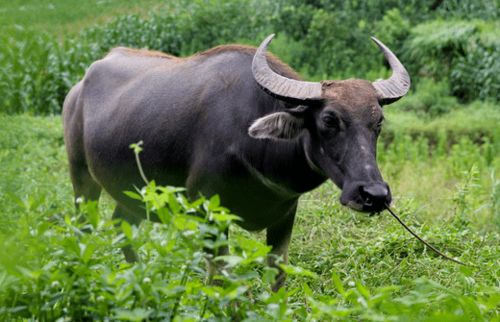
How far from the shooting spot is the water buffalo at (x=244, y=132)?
364 centimetres

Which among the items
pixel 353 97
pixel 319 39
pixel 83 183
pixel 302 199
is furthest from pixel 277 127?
pixel 319 39

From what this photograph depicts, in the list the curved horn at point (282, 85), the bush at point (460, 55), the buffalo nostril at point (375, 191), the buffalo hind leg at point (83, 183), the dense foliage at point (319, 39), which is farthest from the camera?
the dense foliage at point (319, 39)

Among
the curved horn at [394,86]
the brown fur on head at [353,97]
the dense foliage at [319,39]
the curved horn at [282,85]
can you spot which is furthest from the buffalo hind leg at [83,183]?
the dense foliage at [319,39]

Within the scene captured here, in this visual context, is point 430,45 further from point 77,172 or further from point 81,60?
point 77,172

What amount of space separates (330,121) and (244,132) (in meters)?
0.52

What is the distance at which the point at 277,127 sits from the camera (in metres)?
3.78

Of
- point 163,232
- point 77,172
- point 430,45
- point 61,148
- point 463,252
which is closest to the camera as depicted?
point 163,232

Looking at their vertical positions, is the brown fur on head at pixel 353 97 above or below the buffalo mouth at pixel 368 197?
above

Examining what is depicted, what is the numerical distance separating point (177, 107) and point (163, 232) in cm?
205

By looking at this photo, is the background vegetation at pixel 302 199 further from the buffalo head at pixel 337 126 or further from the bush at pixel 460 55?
the buffalo head at pixel 337 126

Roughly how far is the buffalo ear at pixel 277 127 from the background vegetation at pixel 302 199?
0.66m

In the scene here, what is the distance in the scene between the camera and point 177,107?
4289mm

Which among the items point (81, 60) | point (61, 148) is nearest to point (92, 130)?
point (61, 148)

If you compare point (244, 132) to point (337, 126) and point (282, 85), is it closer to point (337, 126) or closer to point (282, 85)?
point (282, 85)
